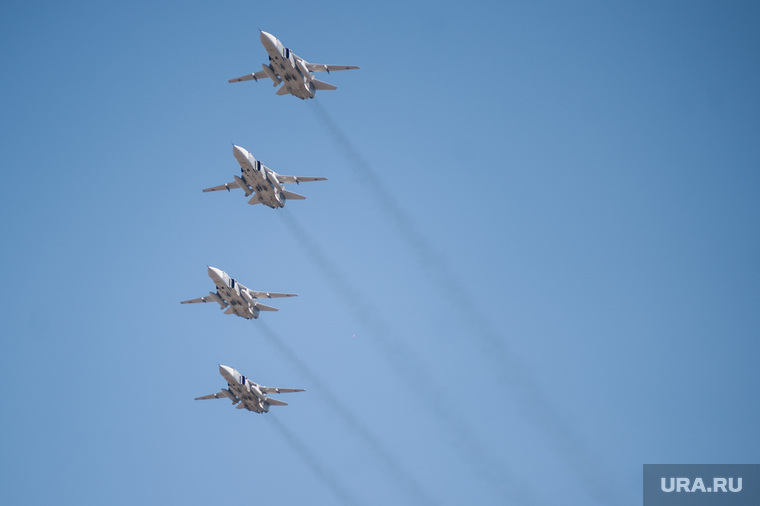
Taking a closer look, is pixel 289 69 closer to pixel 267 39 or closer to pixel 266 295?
pixel 267 39

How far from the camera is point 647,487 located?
108625mm

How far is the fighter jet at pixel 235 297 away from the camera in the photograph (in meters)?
104

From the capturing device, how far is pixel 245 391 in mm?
107875

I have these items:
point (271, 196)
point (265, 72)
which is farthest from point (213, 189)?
point (265, 72)

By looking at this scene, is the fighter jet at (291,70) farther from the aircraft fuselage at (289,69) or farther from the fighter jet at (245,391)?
the fighter jet at (245,391)

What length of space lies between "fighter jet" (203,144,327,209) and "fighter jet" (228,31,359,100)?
7839 mm

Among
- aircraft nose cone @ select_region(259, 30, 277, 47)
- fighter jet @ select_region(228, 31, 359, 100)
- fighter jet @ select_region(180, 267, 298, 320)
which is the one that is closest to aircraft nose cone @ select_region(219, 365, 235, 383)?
fighter jet @ select_region(180, 267, 298, 320)

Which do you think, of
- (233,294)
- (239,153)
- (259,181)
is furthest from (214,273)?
(239,153)

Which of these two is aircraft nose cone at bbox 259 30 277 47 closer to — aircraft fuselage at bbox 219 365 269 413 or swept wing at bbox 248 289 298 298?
swept wing at bbox 248 289 298 298

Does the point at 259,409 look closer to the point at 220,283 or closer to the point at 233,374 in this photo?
the point at 233,374

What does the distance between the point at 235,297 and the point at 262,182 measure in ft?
42.6

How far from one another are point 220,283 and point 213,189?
1114 cm

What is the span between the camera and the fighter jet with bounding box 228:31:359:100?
96.5 metres

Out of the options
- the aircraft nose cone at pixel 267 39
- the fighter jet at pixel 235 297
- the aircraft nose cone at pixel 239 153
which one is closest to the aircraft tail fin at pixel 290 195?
the aircraft nose cone at pixel 239 153
